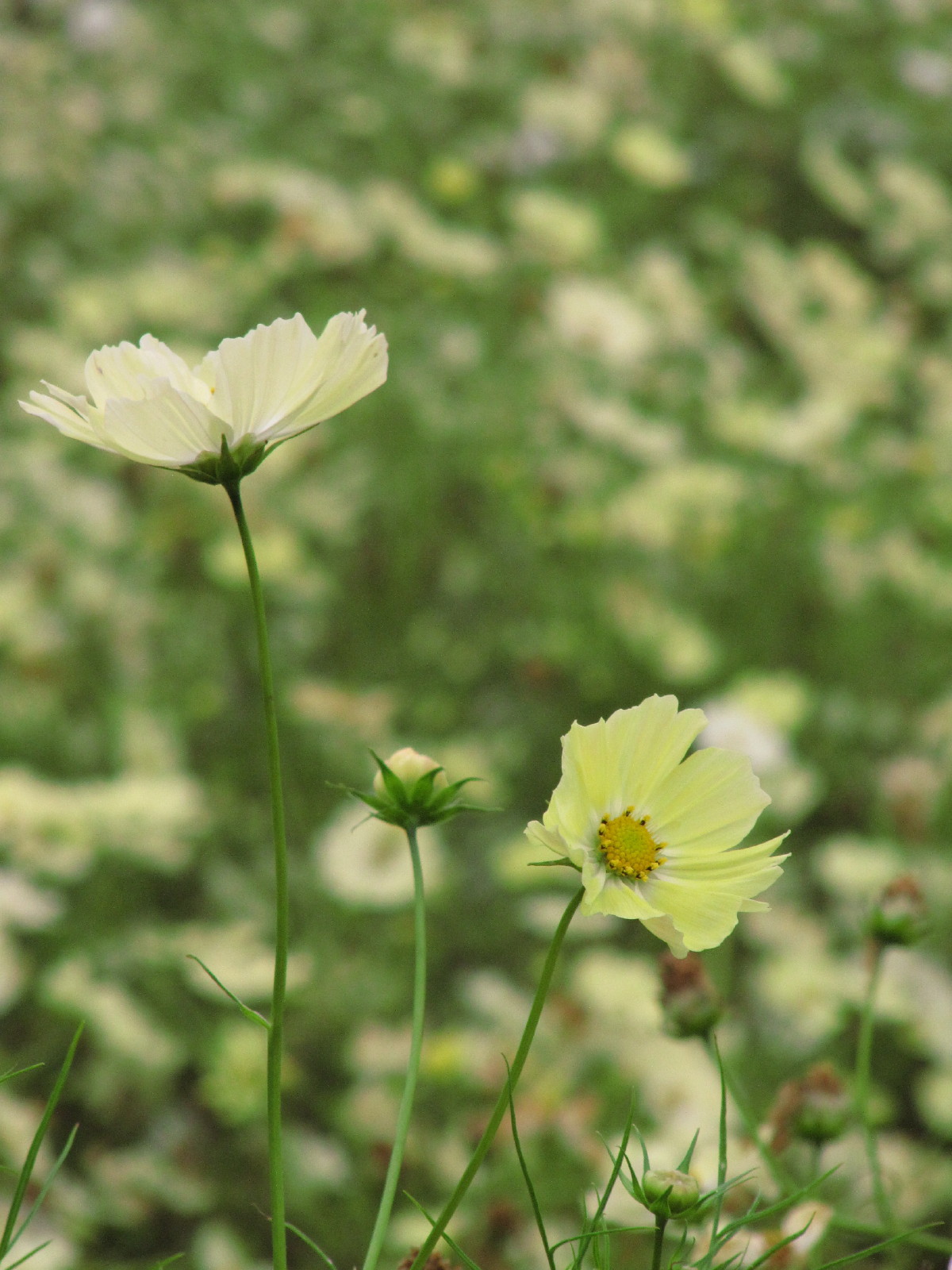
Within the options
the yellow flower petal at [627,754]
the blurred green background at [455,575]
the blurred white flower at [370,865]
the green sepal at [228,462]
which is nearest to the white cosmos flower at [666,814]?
the yellow flower petal at [627,754]

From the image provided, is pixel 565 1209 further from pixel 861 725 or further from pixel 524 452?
pixel 524 452

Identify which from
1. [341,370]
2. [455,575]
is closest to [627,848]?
[341,370]

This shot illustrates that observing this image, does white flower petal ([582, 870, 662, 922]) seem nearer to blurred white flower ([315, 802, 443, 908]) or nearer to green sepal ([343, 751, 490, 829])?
green sepal ([343, 751, 490, 829])

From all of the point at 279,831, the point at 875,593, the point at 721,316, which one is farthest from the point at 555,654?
the point at 279,831

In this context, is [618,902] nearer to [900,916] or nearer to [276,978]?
[276,978]

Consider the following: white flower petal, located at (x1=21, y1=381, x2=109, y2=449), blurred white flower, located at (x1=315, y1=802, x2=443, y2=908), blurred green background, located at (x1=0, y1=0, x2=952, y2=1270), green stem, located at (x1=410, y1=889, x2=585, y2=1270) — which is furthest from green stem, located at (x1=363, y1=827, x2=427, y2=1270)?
A: blurred white flower, located at (x1=315, y1=802, x2=443, y2=908)

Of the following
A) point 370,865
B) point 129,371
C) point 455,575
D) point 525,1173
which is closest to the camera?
point 525,1173

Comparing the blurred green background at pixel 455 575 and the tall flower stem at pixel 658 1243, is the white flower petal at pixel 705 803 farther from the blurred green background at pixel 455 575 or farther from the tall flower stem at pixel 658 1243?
the blurred green background at pixel 455 575
